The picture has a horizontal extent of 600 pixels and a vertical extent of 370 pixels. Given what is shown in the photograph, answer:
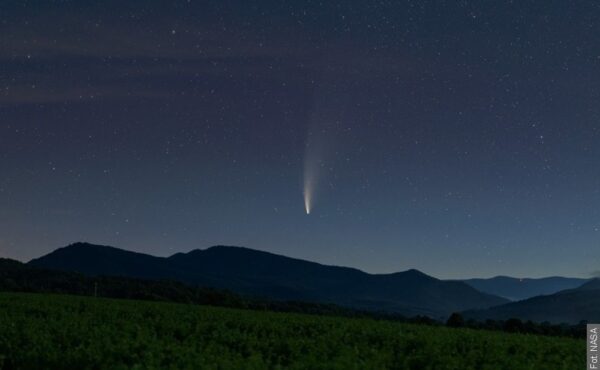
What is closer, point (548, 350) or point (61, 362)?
point (61, 362)

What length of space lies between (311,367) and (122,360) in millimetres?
5272

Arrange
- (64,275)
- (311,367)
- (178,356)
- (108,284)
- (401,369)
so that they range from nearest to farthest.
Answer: (311,367) → (178,356) → (401,369) → (108,284) → (64,275)

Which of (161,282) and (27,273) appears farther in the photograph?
(27,273)

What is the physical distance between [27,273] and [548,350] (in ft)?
536

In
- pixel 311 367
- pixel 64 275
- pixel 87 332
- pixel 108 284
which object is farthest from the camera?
pixel 64 275

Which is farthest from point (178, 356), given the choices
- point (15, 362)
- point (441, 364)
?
point (441, 364)

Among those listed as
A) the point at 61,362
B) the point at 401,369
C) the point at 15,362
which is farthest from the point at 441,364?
the point at 15,362

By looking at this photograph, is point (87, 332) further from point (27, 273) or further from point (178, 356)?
point (27, 273)

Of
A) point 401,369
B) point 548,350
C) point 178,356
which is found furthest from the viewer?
point 548,350

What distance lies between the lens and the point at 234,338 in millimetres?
25484

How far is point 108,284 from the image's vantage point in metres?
149

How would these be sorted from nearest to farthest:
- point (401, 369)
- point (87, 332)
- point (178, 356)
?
point (178, 356) < point (401, 369) < point (87, 332)

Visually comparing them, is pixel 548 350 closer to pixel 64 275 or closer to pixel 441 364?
pixel 441 364

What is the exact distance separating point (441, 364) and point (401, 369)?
1368 mm
